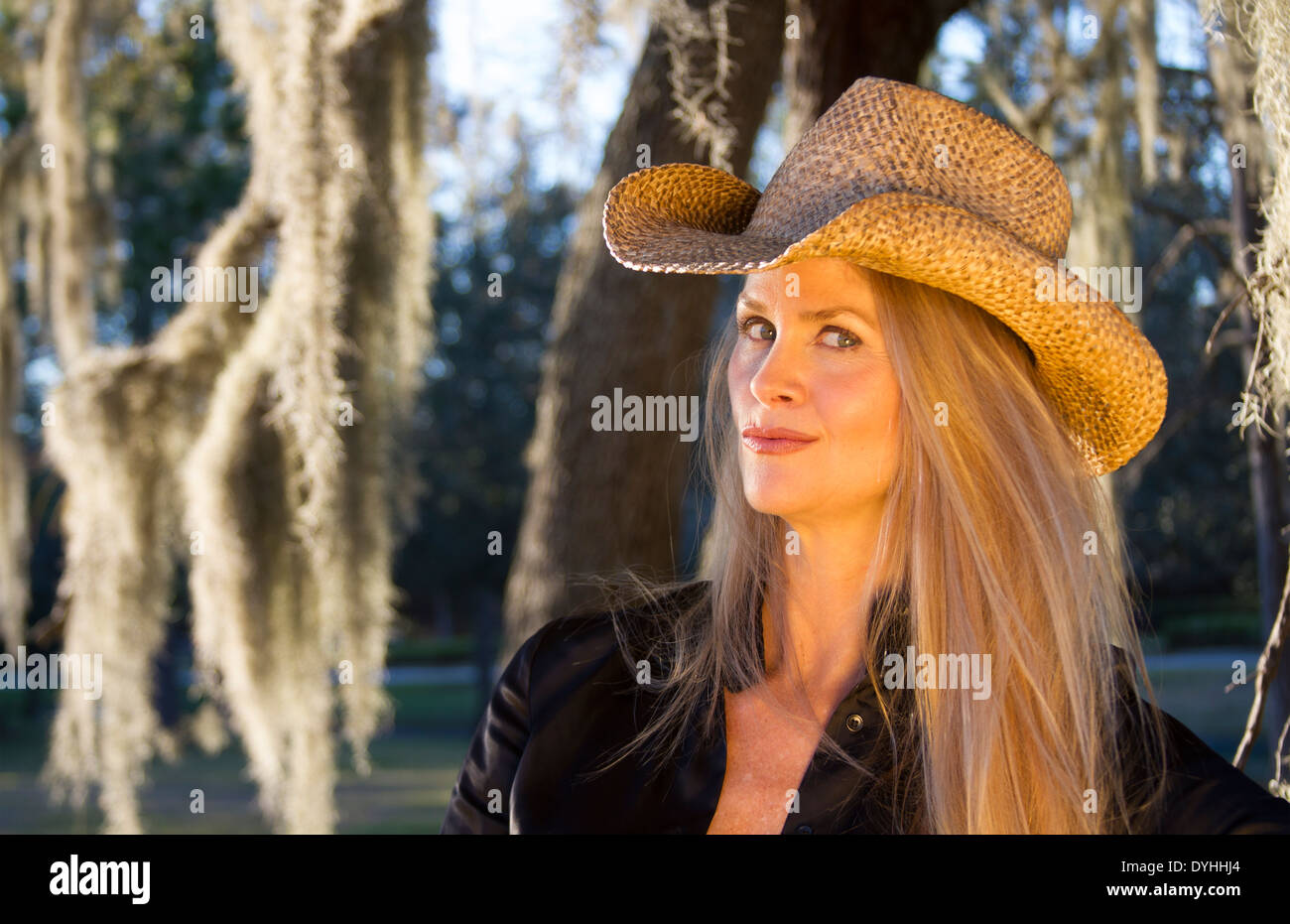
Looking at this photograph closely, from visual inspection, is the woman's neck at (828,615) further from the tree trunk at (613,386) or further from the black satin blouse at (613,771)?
the tree trunk at (613,386)

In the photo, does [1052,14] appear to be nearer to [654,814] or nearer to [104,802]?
[654,814]

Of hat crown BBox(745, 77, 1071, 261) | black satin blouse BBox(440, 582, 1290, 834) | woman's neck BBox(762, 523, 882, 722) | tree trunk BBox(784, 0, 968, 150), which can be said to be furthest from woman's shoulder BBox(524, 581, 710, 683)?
tree trunk BBox(784, 0, 968, 150)

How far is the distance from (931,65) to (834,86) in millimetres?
2160

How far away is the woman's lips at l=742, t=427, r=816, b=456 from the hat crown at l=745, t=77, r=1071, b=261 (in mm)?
233

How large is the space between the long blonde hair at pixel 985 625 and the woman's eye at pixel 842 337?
4cm

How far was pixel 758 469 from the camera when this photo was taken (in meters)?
1.54

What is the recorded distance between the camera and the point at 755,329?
1.65 meters

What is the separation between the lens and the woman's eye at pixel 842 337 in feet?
5.10

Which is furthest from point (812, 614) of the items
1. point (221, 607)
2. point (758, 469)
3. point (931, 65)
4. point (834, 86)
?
point (931, 65)

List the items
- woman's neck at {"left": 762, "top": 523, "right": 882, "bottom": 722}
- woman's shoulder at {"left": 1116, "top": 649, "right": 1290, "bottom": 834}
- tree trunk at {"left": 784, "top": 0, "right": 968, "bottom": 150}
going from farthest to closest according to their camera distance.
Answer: tree trunk at {"left": 784, "top": 0, "right": 968, "bottom": 150}, woman's neck at {"left": 762, "top": 523, "right": 882, "bottom": 722}, woman's shoulder at {"left": 1116, "top": 649, "right": 1290, "bottom": 834}

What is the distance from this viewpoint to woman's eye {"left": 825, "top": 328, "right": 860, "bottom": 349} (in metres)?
1.55

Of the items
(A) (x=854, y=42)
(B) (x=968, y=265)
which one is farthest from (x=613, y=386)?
(B) (x=968, y=265)

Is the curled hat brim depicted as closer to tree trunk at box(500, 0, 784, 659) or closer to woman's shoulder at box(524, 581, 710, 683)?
woman's shoulder at box(524, 581, 710, 683)

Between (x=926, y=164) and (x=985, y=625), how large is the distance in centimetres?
57
